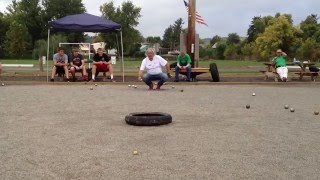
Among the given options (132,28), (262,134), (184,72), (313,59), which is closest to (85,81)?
→ (184,72)

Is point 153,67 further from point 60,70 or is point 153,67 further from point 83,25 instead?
point 60,70

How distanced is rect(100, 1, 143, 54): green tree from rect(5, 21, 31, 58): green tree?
17.0 m

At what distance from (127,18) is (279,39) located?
136 ft

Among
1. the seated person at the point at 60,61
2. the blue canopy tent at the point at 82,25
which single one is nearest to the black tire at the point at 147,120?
the seated person at the point at 60,61

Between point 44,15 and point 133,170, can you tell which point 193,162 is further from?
point 44,15

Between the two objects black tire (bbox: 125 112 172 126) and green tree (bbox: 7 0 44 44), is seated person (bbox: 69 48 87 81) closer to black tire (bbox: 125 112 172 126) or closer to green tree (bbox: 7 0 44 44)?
black tire (bbox: 125 112 172 126)

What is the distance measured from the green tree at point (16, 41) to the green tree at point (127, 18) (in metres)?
17.0

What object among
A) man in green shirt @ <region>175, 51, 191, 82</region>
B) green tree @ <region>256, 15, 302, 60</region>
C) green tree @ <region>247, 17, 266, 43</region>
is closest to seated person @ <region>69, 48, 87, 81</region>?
man in green shirt @ <region>175, 51, 191, 82</region>

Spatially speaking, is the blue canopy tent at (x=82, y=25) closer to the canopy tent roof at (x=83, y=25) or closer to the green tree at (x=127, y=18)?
the canopy tent roof at (x=83, y=25)

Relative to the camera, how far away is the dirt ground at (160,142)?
439 cm

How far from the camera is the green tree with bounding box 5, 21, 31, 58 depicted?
7281 cm

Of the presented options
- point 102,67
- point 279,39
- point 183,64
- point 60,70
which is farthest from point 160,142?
point 279,39

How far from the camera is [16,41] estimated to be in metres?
72.8

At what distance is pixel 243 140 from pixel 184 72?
1144 cm
